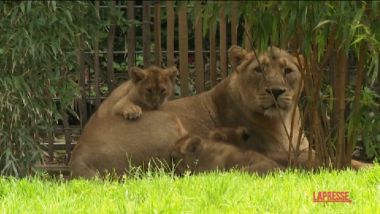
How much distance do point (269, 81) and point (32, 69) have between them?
1.90 metres

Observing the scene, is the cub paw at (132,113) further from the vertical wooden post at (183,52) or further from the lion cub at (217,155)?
the vertical wooden post at (183,52)

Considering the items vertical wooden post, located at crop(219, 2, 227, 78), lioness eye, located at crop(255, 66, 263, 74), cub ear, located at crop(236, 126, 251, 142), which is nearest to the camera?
lioness eye, located at crop(255, 66, 263, 74)

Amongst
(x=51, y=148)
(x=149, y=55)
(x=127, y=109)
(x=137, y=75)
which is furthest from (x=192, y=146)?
(x=51, y=148)

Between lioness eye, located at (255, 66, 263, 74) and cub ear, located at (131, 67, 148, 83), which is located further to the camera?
cub ear, located at (131, 67, 148, 83)

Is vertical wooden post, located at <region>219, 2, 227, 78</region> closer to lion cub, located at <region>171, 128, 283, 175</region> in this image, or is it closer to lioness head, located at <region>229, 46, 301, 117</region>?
lioness head, located at <region>229, 46, 301, 117</region>

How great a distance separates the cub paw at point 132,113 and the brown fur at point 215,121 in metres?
0.06

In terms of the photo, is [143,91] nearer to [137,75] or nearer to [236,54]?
[137,75]

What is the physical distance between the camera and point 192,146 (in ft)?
26.5

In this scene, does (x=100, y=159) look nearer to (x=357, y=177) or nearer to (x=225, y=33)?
(x=225, y=33)

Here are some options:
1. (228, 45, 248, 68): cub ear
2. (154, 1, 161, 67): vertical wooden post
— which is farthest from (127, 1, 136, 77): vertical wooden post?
(228, 45, 248, 68): cub ear

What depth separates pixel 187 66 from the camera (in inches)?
365

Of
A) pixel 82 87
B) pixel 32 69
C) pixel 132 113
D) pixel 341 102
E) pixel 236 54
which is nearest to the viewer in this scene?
pixel 341 102

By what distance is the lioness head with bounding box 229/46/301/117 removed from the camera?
26.5 feet

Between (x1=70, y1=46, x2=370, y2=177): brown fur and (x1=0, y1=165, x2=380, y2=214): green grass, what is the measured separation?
60.4 inches
